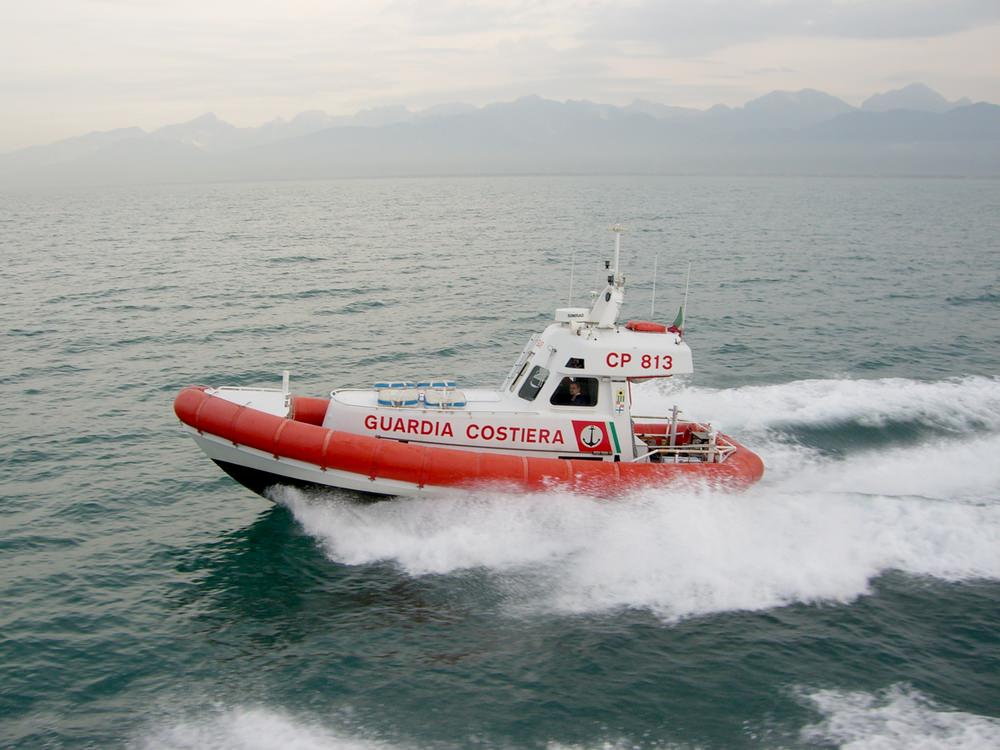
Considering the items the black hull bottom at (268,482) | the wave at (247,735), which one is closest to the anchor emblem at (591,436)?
the black hull bottom at (268,482)

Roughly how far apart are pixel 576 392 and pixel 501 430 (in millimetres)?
1516

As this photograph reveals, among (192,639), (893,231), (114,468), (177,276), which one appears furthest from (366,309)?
(893,231)

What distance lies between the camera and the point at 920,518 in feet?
47.5

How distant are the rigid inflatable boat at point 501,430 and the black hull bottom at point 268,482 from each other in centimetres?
3

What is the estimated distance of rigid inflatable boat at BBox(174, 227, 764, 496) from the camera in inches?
541

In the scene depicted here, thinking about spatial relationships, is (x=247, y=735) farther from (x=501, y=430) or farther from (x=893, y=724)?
(x=893, y=724)

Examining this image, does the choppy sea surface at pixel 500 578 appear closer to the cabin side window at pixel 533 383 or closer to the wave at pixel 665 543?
the wave at pixel 665 543

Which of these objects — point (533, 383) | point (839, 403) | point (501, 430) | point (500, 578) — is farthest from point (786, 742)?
point (839, 403)

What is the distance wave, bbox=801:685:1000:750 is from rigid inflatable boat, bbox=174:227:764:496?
15.9 feet

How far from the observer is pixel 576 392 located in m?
14.8

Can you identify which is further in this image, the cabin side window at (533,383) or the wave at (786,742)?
the cabin side window at (533,383)

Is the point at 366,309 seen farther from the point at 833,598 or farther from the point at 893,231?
the point at 893,231

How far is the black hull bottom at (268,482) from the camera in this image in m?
14.1

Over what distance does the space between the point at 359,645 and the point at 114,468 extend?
27.5ft
